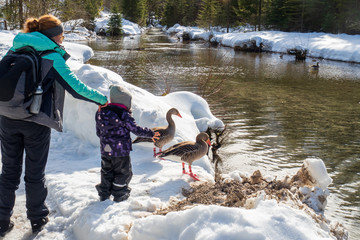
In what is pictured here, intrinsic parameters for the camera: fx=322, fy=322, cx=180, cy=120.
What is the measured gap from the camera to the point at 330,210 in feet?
19.5

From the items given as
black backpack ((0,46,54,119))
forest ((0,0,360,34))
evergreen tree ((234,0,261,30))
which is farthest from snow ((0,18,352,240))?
evergreen tree ((234,0,261,30))

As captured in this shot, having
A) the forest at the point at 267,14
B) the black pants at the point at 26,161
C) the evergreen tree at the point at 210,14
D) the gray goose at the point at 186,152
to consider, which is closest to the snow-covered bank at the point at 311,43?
the forest at the point at 267,14

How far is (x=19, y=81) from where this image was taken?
2801 millimetres

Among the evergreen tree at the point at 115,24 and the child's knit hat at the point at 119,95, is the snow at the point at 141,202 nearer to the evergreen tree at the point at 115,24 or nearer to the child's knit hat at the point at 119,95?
the child's knit hat at the point at 119,95

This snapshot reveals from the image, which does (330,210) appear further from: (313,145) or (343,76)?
(343,76)

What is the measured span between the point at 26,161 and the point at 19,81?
2.73 ft

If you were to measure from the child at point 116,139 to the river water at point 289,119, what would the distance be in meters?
3.91

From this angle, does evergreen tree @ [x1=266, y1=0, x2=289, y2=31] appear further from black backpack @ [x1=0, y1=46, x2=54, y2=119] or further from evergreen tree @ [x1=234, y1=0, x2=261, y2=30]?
black backpack @ [x1=0, y1=46, x2=54, y2=119]

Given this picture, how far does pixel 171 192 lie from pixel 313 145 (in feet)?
21.3

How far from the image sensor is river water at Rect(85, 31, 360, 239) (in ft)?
24.7

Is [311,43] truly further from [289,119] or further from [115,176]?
[115,176]

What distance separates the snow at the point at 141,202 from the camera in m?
2.43

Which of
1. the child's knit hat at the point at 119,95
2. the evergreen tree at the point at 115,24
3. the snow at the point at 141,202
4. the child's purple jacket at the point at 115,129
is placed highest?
the evergreen tree at the point at 115,24

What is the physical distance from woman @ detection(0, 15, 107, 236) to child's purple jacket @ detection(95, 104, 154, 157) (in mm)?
189
